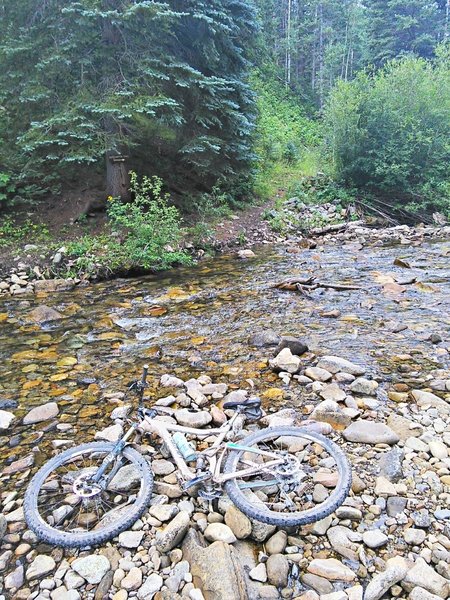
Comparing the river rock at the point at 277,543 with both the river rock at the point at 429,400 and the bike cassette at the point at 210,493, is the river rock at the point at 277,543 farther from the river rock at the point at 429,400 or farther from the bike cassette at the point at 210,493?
the river rock at the point at 429,400

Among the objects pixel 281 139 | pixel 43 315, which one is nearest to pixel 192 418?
pixel 43 315

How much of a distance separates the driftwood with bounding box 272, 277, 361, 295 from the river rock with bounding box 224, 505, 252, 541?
4909 mm

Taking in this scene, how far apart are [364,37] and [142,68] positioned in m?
37.8

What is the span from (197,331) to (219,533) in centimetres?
344

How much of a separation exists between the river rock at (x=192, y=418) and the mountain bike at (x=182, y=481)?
48 centimetres

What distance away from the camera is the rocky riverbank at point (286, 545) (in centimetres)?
199

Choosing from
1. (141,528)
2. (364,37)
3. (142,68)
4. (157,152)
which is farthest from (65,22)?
(364,37)

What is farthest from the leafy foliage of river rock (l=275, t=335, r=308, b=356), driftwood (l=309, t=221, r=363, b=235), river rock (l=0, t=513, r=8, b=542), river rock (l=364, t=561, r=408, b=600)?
river rock (l=364, t=561, r=408, b=600)

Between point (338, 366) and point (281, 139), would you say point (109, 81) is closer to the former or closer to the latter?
point (338, 366)

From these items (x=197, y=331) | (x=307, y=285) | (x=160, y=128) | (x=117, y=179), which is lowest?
(x=307, y=285)

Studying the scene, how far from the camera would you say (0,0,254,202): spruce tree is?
8383mm

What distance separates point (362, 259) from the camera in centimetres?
930

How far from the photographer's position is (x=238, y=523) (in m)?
2.32

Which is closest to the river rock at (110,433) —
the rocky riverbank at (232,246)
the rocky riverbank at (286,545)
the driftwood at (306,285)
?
the rocky riverbank at (286,545)
